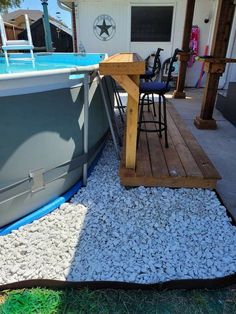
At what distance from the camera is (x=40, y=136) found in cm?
196

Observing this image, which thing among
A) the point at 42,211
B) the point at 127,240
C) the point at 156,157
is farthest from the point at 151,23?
the point at 127,240

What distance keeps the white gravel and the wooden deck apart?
0.09 meters

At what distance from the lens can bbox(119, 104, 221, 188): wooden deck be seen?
2301mm

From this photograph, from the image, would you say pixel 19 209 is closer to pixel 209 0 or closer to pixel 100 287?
pixel 100 287

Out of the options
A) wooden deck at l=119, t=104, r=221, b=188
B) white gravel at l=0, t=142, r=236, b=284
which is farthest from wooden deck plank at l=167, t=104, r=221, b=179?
white gravel at l=0, t=142, r=236, b=284

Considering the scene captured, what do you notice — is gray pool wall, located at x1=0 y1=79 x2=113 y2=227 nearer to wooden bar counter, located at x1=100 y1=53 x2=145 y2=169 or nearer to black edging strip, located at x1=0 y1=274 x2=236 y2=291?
wooden bar counter, located at x1=100 y1=53 x2=145 y2=169

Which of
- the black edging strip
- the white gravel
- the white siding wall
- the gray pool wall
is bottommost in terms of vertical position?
the black edging strip

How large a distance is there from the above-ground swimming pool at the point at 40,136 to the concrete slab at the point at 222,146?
141 cm

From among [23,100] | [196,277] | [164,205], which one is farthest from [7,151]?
[196,277]

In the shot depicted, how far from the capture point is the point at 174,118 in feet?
12.6

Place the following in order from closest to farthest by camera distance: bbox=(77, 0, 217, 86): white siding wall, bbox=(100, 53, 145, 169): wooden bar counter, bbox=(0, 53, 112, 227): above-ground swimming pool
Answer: bbox=(0, 53, 112, 227): above-ground swimming pool, bbox=(100, 53, 145, 169): wooden bar counter, bbox=(77, 0, 217, 86): white siding wall

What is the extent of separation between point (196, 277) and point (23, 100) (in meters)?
1.66

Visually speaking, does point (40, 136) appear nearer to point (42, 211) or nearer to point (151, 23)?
point (42, 211)

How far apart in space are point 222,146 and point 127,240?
7.13 feet
